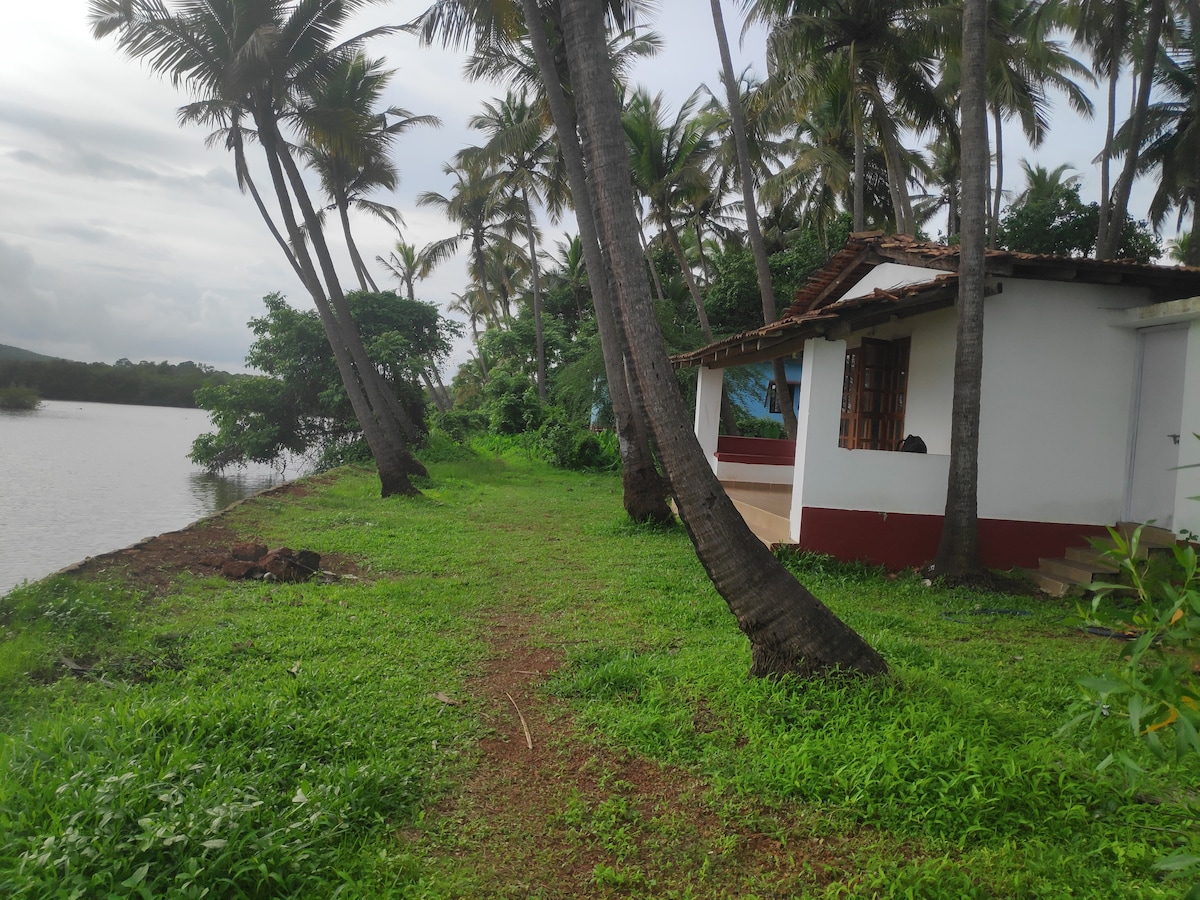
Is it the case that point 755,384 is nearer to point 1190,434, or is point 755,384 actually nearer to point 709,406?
point 709,406

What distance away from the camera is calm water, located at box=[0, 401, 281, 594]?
8.97m

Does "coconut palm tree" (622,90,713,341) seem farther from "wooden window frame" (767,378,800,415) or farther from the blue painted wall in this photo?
"wooden window frame" (767,378,800,415)

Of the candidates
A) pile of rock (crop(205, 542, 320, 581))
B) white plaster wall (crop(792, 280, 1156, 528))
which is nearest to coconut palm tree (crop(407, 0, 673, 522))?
white plaster wall (crop(792, 280, 1156, 528))

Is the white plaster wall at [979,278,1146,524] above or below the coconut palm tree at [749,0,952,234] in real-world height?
below

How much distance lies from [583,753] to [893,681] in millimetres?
1830

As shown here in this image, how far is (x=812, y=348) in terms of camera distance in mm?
8195

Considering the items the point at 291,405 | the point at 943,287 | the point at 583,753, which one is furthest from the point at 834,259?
the point at 291,405

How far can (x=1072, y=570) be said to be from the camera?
786 cm

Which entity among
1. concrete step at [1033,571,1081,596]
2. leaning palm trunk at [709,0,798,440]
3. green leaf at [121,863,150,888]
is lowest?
A: green leaf at [121,863,150,888]

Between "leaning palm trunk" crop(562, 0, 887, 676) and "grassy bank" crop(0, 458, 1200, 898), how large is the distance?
0.26 m

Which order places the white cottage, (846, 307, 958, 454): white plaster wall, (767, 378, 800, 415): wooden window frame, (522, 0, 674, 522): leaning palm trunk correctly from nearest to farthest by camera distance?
the white cottage → (846, 307, 958, 454): white plaster wall → (522, 0, 674, 522): leaning palm trunk → (767, 378, 800, 415): wooden window frame

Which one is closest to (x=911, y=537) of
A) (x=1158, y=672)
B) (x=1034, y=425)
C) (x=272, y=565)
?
(x=1034, y=425)

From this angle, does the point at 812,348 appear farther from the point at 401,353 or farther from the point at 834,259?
the point at 401,353

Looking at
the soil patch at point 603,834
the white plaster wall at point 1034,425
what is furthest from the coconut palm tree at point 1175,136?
the soil patch at point 603,834
